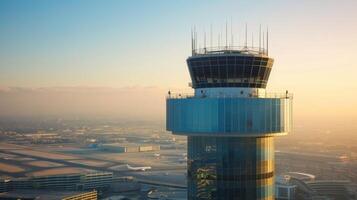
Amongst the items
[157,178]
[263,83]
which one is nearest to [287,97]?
[263,83]

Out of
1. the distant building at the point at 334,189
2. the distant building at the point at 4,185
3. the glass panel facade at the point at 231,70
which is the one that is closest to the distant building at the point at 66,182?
the distant building at the point at 4,185

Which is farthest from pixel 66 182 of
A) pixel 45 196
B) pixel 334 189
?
pixel 334 189

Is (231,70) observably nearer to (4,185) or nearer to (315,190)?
(315,190)

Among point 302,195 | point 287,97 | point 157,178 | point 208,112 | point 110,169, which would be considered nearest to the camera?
point 208,112

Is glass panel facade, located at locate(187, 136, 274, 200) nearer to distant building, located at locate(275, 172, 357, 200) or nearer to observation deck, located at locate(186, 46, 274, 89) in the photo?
observation deck, located at locate(186, 46, 274, 89)

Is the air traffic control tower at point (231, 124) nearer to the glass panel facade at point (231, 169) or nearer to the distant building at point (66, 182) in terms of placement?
the glass panel facade at point (231, 169)

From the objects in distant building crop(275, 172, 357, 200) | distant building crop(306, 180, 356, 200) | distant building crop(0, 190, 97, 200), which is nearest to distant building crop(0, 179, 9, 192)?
distant building crop(0, 190, 97, 200)

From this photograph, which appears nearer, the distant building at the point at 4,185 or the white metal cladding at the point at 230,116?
the white metal cladding at the point at 230,116

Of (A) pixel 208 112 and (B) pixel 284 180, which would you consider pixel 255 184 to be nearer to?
(A) pixel 208 112
